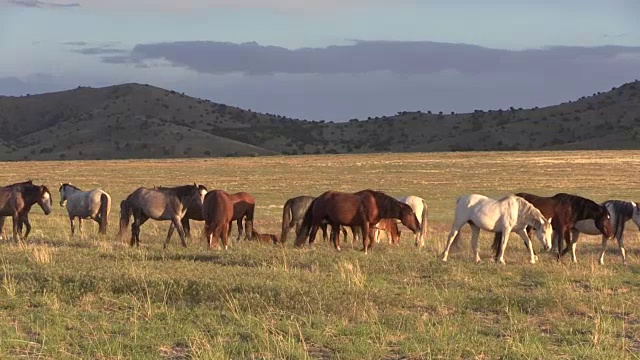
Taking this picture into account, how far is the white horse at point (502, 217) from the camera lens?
15688 mm

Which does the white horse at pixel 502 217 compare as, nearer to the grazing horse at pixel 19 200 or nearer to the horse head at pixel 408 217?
the horse head at pixel 408 217

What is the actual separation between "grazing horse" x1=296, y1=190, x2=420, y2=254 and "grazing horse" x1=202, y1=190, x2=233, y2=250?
66.3 inches

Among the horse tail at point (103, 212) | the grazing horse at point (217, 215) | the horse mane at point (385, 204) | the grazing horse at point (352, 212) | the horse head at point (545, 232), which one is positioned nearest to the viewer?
the horse head at point (545, 232)

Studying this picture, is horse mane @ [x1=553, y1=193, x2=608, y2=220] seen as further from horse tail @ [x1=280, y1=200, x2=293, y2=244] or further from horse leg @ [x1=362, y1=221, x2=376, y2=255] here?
horse tail @ [x1=280, y1=200, x2=293, y2=244]

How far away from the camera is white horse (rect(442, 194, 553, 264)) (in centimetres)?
1569

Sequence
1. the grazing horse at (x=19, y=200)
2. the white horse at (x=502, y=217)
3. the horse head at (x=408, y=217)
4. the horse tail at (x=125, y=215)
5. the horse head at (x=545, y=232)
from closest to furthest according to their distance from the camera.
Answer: the white horse at (x=502, y=217) < the horse head at (x=545, y=232) < the horse head at (x=408, y=217) < the horse tail at (x=125, y=215) < the grazing horse at (x=19, y=200)

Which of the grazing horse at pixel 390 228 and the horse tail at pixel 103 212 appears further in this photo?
the horse tail at pixel 103 212

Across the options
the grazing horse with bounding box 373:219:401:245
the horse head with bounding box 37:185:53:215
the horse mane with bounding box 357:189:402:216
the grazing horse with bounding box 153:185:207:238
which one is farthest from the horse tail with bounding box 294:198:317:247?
the horse head with bounding box 37:185:53:215

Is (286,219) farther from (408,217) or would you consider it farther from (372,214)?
(408,217)

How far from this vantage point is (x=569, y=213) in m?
16.8

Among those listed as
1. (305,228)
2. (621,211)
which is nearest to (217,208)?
(305,228)

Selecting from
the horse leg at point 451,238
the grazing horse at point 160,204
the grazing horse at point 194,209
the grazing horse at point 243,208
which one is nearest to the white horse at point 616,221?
the horse leg at point 451,238

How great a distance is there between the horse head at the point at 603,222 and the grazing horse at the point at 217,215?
8018 mm

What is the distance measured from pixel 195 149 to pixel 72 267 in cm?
9562
